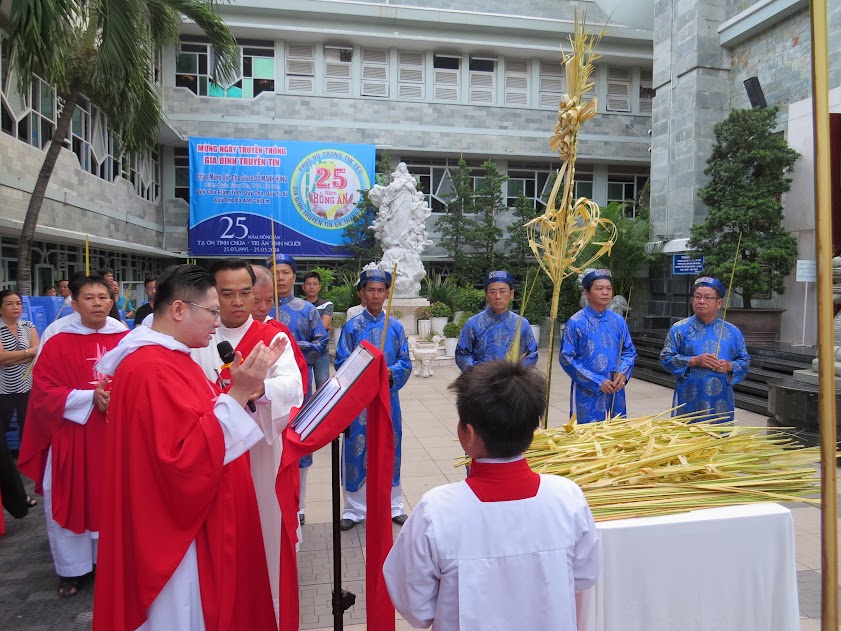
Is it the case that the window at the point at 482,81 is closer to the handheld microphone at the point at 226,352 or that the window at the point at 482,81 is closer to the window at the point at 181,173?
the window at the point at 181,173

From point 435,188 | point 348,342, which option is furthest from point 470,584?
point 435,188

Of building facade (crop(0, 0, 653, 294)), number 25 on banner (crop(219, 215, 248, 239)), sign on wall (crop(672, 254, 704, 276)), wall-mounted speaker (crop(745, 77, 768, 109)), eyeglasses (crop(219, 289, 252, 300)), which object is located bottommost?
eyeglasses (crop(219, 289, 252, 300))

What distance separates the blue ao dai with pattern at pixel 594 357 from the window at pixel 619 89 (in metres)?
17.2

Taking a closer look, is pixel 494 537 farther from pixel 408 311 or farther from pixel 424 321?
pixel 408 311

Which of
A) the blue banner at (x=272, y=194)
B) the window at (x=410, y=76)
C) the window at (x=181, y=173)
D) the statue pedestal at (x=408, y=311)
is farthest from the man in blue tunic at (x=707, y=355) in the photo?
the window at (x=181, y=173)

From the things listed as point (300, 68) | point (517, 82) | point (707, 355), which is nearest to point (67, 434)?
point (707, 355)

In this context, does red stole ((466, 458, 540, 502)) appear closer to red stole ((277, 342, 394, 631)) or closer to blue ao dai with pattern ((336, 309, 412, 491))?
red stole ((277, 342, 394, 631))

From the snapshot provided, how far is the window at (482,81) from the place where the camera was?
60.3 ft

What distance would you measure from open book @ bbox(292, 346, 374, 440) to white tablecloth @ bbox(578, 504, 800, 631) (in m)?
0.90

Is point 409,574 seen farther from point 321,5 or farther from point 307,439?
point 321,5

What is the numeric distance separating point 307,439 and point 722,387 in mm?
3250

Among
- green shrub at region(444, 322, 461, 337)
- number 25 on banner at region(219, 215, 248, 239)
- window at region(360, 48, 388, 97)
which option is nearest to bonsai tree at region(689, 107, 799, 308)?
green shrub at region(444, 322, 461, 337)

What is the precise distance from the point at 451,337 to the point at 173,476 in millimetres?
10055

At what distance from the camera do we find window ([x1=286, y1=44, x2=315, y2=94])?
17469 millimetres
